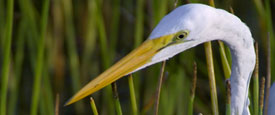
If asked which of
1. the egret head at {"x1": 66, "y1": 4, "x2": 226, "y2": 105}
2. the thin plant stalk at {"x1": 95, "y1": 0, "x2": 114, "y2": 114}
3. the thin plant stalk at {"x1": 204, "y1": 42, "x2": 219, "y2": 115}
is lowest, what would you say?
the thin plant stalk at {"x1": 204, "y1": 42, "x2": 219, "y2": 115}

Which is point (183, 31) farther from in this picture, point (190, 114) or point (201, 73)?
point (201, 73)

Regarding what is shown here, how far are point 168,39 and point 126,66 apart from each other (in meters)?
0.17

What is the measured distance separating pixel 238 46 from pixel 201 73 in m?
2.01

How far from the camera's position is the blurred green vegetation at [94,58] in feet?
8.95

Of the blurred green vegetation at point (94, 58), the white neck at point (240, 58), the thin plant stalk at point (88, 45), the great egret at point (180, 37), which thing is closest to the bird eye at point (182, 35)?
the great egret at point (180, 37)

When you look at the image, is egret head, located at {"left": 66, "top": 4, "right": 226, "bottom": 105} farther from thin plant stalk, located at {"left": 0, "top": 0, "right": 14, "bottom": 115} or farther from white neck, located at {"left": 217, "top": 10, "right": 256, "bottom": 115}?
thin plant stalk, located at {"left": 0, "top": 0, "right": 14, "bottom": 115}

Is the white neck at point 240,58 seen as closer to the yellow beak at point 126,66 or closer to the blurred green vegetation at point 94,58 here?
the yellow beak at point 126,66

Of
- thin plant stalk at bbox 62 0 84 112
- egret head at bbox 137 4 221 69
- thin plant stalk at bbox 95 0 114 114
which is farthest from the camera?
thin plant stalk at bbox 62 0 84 112

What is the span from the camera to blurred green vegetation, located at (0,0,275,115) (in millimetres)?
2727

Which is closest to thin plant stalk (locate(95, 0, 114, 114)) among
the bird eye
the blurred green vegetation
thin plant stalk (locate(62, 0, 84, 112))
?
the blurred green vegetation

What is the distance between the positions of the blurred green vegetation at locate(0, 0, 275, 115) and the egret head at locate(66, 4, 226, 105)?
2.89ft

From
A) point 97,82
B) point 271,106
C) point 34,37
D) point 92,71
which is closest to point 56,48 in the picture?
point 92,71

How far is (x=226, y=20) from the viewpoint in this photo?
149 cm

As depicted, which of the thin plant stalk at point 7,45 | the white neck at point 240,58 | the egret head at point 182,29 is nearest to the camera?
the egret head at point 182,29
